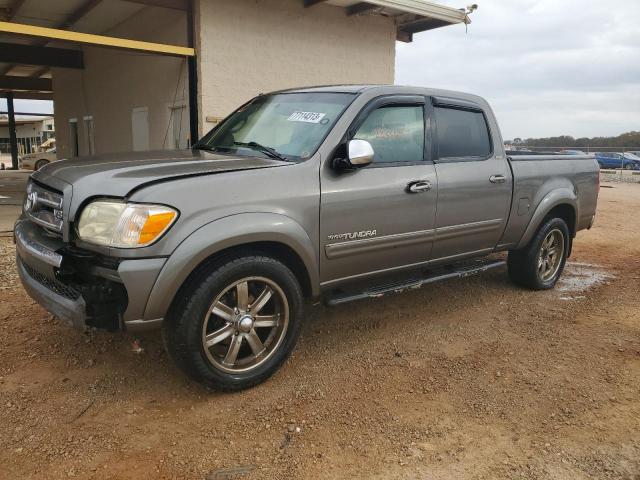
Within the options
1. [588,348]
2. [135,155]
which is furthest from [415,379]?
[135,155]

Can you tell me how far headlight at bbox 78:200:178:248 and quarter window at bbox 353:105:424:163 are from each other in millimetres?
1624

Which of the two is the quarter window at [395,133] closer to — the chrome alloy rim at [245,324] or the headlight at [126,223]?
the chrome alloy rim at [245,324]

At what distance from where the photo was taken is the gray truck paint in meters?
2.88

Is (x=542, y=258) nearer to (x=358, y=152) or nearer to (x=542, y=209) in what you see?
(x=542, y=209)

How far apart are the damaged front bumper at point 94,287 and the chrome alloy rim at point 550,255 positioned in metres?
4.19

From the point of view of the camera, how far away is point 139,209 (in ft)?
9.22

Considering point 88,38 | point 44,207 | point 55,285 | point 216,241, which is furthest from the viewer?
point 88,38

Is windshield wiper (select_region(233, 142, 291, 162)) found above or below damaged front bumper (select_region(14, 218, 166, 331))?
above

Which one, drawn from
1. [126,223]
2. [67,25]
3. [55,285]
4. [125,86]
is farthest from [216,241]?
[67,25]

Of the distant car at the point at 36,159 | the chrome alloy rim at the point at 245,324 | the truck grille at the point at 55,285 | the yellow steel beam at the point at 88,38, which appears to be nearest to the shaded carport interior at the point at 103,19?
the yellow steel beam at the point at 88,38

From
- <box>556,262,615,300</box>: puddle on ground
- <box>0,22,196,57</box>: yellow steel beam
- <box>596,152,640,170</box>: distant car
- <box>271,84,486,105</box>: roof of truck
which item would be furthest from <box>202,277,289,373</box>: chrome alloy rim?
<box>596,152,640,170</box>: distant car

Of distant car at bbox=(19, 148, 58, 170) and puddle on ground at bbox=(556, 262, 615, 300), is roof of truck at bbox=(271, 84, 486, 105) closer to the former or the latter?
puddle on ground at bbox=(556, 262, 615, 300)

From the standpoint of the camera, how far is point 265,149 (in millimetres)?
3820

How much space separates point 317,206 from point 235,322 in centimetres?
91
